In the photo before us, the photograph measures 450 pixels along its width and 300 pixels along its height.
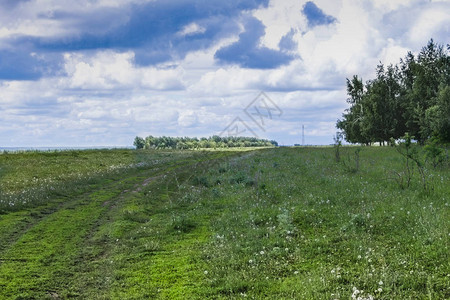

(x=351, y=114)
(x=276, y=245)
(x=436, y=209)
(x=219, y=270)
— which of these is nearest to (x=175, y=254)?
(x=219, y=270)

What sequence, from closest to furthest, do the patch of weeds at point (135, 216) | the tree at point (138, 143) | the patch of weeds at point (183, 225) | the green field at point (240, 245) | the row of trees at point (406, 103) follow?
the green field at point (240, 245) < the patch of weeds at point (183, 225) < the patch of weeds at point (135, 216) < the row of trees at point (406, 103) < the tree at point (138, 143)

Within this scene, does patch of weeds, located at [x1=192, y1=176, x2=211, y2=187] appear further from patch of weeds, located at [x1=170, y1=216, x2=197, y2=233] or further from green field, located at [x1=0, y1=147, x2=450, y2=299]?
patch of weeds, located at [x1=170, y1=216, x2=197, y2=233]

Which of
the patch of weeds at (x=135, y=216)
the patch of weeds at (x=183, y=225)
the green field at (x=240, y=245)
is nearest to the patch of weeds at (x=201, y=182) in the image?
the green field at (x=240, y=245)

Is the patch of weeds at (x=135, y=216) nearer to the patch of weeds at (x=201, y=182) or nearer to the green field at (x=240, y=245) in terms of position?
the green field at (x=240, y=245)

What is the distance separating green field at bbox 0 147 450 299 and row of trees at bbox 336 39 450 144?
26527mm

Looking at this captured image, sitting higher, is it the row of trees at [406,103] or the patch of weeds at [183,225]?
the row of trees at [406,103]

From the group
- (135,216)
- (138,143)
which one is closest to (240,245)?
(135,216)

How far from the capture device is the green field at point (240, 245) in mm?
7813

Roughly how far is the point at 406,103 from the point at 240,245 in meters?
60.7

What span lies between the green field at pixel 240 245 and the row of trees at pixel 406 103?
1044 inches

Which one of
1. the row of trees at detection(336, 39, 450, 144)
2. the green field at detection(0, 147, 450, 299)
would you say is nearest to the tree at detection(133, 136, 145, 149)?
the row of trees at detection(336, 39, 450, 144)

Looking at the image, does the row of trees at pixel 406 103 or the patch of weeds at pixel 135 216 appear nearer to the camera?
the patch of weeds at pixel 135 216

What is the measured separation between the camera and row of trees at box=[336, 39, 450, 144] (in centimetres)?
4519

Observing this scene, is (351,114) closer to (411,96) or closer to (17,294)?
(411,96)
